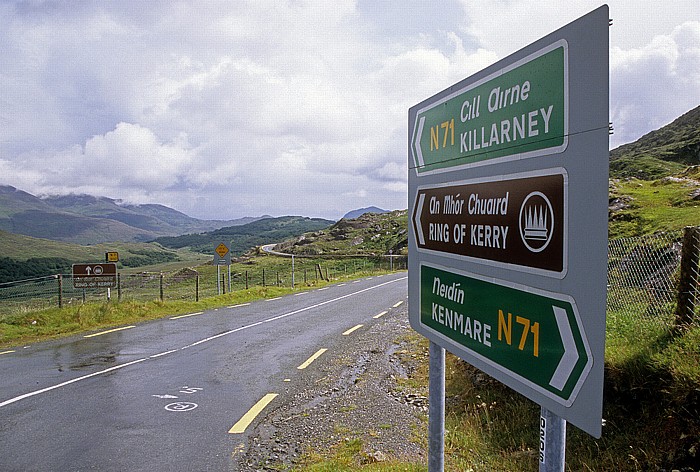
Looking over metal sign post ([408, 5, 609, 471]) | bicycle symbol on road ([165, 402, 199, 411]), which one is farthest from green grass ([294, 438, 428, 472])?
metal sign post ([408, 5, 609, 471])

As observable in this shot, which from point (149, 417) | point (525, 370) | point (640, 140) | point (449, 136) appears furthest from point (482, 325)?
point (640, 140)

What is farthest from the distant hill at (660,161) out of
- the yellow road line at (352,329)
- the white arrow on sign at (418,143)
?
the white arrow on sign at (418,143)

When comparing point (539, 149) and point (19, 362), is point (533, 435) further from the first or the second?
point (19, 362)

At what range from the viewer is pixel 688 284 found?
5.41 metres

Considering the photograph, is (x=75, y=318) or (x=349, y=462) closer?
(x=349, y=462)

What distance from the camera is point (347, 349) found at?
11328mm

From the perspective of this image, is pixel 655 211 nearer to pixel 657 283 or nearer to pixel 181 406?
pixel 657 283

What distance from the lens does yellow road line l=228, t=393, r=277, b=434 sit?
645 centimetres

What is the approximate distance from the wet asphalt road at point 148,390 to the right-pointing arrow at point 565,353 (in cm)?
461

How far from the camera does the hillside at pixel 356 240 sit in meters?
90.8

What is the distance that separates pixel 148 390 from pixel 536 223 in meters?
7.92

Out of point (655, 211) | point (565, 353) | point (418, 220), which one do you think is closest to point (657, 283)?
point (418, 220)

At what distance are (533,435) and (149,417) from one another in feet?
16.4

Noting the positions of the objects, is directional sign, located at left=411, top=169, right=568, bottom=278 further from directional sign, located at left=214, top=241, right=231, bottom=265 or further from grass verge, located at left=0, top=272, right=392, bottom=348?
directional sign, located at left=214, top=241, right=231, bottom=265
